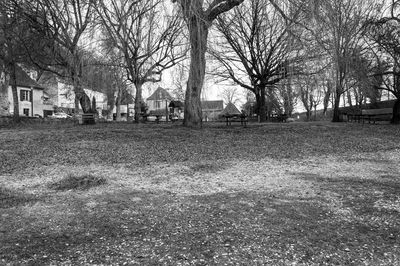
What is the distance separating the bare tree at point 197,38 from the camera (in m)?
10.2

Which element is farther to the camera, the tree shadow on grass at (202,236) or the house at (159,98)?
the house at (159,98)

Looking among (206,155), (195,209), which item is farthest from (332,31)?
(195,209)

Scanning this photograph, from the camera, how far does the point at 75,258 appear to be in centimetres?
293

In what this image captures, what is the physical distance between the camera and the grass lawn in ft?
10.1

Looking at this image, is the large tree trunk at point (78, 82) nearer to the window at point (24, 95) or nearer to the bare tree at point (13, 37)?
the bare tree at point (13, 37)

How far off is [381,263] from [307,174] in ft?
12.8

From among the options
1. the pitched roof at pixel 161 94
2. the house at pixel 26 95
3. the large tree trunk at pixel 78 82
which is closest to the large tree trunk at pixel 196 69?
the large tree trunk at pixel 78 82

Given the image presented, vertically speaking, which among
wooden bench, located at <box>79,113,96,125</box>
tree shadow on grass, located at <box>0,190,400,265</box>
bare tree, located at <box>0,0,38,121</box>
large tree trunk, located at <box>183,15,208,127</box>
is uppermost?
bare tree, located at <box>0,0,38,121</box>

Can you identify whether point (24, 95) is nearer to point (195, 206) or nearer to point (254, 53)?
point (254, 53)

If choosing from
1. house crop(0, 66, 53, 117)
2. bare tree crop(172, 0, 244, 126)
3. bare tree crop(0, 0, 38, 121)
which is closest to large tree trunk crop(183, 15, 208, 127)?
bare tree crop(172, 0, 244, 126)

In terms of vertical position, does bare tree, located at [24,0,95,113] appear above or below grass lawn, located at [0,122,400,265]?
above

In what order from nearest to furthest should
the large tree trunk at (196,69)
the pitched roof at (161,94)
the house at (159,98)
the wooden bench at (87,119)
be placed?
the large tree trunk at (196,69) < the wooden bench at (87,119) < the pitched roof at (161,94) < the house at (159,98)

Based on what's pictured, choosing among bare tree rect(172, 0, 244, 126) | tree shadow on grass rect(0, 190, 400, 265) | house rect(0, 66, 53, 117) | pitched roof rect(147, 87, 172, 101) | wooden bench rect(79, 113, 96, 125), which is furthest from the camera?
house rect(0, 66, 53, 117)

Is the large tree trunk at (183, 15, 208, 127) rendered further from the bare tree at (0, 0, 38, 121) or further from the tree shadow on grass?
the bare tree at (0, 0, 38, 121)
